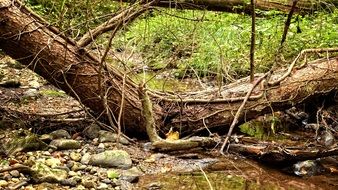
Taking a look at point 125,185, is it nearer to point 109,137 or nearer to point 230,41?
point 109,137

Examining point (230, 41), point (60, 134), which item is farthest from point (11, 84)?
point (230, 41)

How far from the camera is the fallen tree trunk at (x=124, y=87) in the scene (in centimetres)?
411

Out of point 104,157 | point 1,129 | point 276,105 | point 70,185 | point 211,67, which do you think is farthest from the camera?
point 211,67

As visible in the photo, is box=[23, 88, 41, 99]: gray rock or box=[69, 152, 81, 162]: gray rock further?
box=[23, 88, 41, 99]: gray rock

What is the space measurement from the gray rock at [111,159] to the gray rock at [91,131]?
21.7 inches

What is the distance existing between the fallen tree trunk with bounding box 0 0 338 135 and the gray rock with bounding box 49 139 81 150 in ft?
1.27

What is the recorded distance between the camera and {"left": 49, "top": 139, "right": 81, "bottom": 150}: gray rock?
390 centimetres

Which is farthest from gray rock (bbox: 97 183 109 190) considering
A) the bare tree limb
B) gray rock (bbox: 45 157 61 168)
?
the bare tree limb

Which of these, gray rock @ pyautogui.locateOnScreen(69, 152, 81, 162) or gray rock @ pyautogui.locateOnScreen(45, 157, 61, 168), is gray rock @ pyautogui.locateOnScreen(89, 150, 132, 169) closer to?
gray rock @ pyautogui.locateOnScreen(69, 152, 81, 162)

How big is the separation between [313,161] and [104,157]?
5.89 feet

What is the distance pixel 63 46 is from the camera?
419 cm

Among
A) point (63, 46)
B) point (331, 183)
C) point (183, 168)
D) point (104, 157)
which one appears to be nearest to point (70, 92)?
point (63, 46)

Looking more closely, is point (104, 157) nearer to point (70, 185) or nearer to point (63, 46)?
point (70, 185)

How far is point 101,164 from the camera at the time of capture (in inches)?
143
